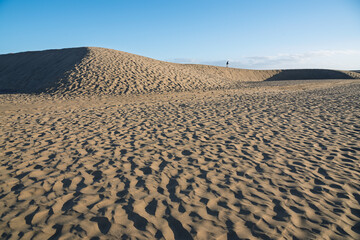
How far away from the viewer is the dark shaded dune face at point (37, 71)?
59.2ft

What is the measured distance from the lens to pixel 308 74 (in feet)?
135

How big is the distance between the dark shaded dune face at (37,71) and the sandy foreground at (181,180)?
12.3 metres

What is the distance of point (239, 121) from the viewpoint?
7.61 m

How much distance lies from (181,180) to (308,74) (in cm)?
4563

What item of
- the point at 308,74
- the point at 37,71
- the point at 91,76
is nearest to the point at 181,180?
the point at 91,76

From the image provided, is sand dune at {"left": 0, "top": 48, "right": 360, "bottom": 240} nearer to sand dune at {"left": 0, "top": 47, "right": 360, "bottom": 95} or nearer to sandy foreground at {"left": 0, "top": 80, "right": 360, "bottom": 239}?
sandy foreground at {"left": 0, "top": 80, "right": 360, "bottom": 239}

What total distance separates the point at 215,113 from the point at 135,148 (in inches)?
179

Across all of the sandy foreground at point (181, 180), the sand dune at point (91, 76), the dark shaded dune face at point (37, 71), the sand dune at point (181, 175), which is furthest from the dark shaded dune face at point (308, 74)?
the sandy foreground at point (181, 180)

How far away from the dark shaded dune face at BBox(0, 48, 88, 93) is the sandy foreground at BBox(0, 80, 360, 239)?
12.3 m

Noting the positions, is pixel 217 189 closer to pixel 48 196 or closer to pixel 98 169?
pixel 98 169

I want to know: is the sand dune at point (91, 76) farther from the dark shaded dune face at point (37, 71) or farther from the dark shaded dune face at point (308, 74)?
the dark shaded dune face at point (308, 74)

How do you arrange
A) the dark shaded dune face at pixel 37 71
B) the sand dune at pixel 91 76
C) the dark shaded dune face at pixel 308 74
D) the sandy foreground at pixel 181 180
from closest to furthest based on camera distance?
the sandy foreground at pixel 181 180 → the sand dune at pixel 91 76 → the dark shaded dune face at pixel 37 71 → the dark shaded dune face at pixel 308 74

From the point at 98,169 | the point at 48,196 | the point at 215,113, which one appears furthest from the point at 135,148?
the point at 215,113

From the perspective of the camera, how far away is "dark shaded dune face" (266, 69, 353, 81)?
39.0 metres
